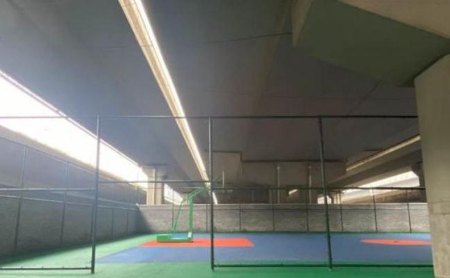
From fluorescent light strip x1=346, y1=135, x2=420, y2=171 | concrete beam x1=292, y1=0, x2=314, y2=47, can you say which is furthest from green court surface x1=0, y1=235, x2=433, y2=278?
fluorescent light strip x1=346, y1=135, x2=420, y2=171

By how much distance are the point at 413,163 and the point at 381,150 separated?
12.7ft

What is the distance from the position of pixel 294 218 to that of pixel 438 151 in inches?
657

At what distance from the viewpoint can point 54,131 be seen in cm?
1587

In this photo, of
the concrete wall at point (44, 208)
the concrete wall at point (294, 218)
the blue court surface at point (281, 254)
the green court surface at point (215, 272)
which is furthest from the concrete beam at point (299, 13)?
the concrete wall at point (294, 218)

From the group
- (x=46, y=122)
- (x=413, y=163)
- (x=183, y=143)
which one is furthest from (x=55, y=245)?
(x=413, y=163)

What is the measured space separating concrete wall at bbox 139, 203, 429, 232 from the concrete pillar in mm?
16126

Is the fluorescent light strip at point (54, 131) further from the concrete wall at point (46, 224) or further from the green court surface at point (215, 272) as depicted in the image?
the green court surface at point (215, 272)

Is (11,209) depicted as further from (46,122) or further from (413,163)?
(413,163)

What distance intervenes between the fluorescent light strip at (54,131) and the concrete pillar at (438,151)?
8015 millimetres

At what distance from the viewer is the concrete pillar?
548cm

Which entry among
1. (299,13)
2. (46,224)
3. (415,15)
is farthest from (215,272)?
(46,224)

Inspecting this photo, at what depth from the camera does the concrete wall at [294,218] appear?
834 inches

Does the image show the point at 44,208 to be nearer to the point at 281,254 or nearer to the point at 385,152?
the point at 281,254

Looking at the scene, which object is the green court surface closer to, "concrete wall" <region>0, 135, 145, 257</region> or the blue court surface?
the blue court surface
